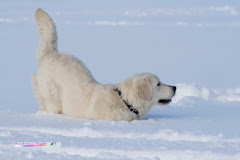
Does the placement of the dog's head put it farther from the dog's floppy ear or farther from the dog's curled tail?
the dog's curled tail

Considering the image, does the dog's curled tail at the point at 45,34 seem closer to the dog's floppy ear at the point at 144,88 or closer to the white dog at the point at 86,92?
the white dog at the point at 86,92

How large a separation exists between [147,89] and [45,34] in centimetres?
221

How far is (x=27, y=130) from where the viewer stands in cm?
798

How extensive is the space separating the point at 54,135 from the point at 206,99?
17.4 ft

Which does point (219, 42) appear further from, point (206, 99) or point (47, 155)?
point (47, 155)

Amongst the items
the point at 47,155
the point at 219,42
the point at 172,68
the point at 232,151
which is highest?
the point at 219,42

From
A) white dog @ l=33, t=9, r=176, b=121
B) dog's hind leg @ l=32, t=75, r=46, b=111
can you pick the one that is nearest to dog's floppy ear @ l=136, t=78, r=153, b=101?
white dog @ l=33, t=9, r=176, b=121

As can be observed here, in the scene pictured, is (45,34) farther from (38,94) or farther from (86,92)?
(86,92)

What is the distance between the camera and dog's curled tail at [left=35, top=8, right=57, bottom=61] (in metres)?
10.1

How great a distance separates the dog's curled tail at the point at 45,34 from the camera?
10070mm

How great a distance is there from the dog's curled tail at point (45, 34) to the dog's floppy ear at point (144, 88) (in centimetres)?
185

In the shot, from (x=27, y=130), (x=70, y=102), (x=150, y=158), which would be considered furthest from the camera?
(x=70, y=102)

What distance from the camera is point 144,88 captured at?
920cm

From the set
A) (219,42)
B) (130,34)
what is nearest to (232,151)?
(219,42)
